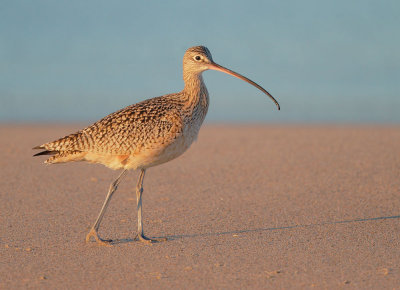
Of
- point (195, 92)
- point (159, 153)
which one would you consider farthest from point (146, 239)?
A: point (195, 92)

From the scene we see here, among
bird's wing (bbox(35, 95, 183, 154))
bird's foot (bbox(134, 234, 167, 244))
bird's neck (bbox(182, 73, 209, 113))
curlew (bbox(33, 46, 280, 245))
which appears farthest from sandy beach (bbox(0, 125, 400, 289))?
bird's neck (bbox(182, 73, 209, 113))

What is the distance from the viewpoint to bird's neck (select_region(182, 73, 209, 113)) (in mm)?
7432

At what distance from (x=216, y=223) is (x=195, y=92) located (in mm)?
1887

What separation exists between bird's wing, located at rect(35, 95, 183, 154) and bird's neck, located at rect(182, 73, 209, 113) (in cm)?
27

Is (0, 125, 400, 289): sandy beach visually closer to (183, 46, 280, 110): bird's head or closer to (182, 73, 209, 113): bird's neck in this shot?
(182, 73, 209, 113): bird's neck

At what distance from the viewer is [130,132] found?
704 cm

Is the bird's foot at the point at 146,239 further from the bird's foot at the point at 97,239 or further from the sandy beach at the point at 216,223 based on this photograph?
the bird's foot at the point at 97,239

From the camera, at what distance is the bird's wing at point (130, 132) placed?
22.9ft

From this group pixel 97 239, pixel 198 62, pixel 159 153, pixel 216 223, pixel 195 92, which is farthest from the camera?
pixel 216 223

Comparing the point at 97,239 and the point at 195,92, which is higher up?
the point at 195,92

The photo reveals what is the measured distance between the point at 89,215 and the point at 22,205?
1.22 metres

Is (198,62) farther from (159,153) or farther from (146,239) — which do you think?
(146,239)

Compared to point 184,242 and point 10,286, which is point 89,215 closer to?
point 184,242

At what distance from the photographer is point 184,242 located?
729 centimetres
